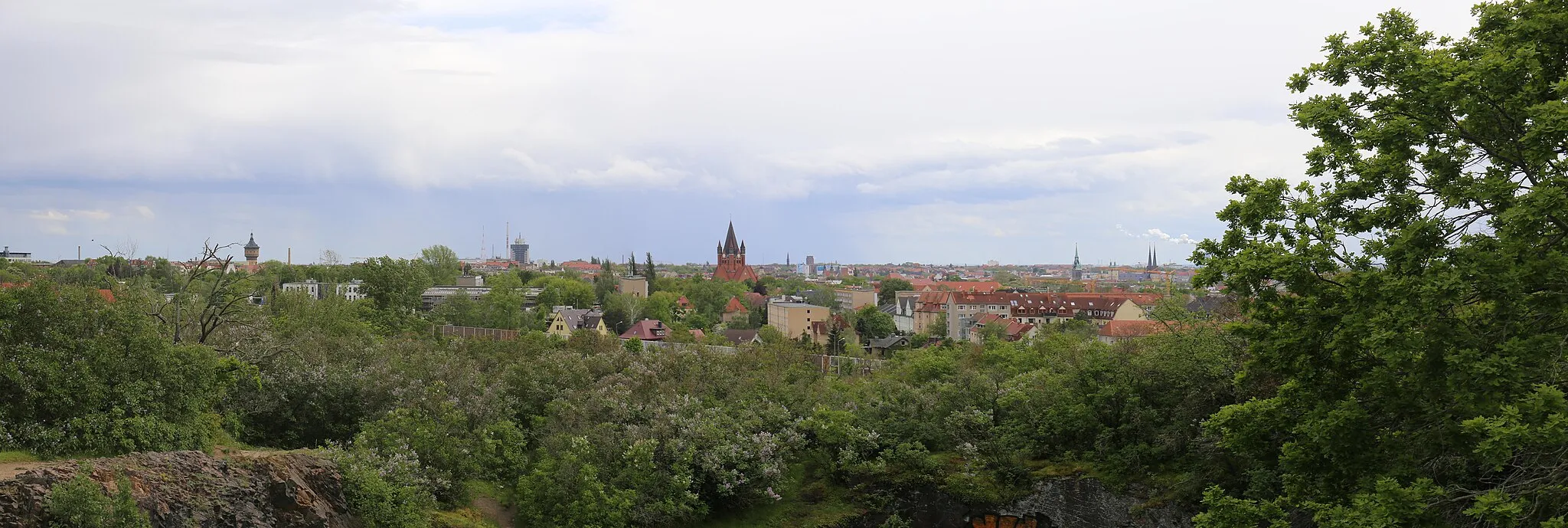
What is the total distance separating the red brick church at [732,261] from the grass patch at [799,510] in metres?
113

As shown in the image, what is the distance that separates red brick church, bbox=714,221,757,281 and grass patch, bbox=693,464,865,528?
370ft

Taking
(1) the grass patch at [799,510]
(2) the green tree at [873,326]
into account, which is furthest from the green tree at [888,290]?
(1) the grass patch at [799,510]

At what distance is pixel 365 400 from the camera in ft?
68.1

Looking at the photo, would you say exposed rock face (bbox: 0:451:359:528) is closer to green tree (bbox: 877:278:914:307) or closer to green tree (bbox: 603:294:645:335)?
green tree (bbox: 603:294:645:335)

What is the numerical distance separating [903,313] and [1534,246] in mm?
90709

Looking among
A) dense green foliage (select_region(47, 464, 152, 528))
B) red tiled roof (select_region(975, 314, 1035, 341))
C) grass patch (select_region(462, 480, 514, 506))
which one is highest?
dense green foliage (select_region(47, 464, 152, 528))

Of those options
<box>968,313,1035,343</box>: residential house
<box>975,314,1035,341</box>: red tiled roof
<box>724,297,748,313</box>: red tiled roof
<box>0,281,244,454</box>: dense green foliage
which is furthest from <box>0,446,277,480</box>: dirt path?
<box>724,297,748,313</box>: red tiled roof

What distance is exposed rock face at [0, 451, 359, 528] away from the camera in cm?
1076

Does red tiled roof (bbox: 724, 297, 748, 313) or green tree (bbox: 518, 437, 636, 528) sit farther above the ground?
red tiled roof (bbox: 724, 297, 748, 313)

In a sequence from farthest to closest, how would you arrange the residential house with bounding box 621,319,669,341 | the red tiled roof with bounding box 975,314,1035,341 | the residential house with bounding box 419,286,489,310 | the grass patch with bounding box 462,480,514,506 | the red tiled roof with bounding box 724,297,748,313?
1. the red tiled roof with bounding box 724,297,748,313
2. the residential house with bounding box 419,286,489,310
3. the residential house with bounding box 621,319,669,341
4. the red tiled roof with bounding box 975,314,1035,341
5. the grass patch with bounding box 462,480,514,506

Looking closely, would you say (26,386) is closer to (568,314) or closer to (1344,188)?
(1344,188)

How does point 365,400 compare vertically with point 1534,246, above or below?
below

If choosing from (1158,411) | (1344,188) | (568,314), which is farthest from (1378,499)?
(568,314)

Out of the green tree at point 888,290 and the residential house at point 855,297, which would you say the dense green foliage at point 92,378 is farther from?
the green tree at point 888,290
